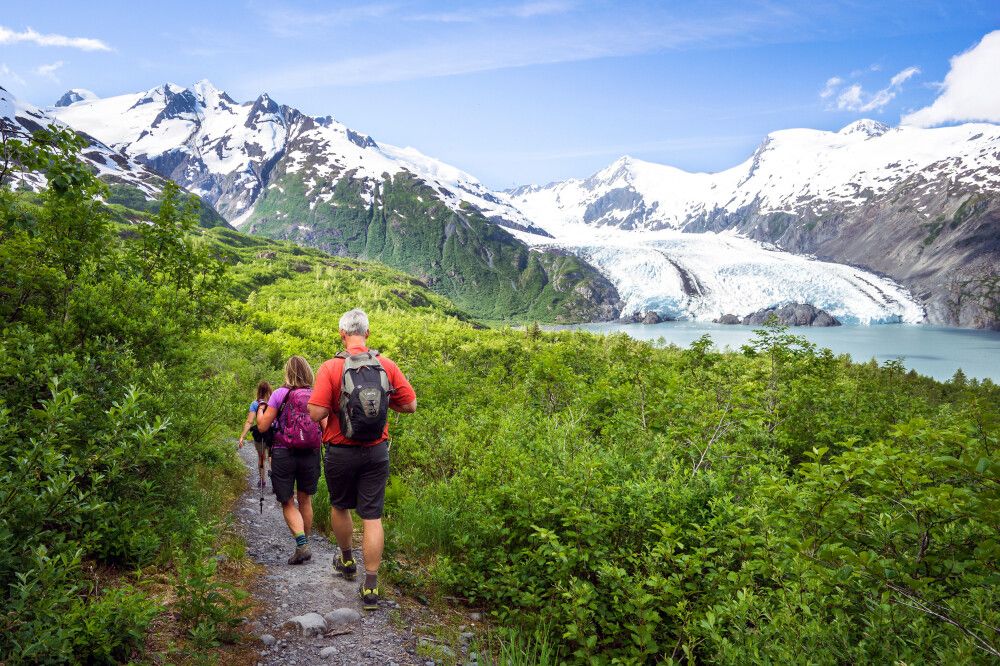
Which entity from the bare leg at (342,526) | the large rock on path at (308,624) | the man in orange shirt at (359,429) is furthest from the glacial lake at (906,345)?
the large rock on path at (308,624)

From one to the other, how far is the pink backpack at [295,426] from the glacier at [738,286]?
436ft

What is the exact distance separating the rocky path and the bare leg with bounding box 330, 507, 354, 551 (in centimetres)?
47

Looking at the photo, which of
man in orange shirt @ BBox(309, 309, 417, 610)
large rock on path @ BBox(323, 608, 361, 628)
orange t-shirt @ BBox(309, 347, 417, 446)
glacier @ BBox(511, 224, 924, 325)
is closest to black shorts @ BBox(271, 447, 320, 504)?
man in orange shirt @ BBox(309, 309, 417, 610)

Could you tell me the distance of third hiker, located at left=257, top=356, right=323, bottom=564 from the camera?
21.5ft

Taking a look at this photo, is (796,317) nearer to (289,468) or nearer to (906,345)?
(906,345)

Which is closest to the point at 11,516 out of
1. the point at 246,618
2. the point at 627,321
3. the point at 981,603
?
the point at 246,618

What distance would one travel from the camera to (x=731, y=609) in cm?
382

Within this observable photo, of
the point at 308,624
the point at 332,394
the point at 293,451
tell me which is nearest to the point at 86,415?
the point at 332,394

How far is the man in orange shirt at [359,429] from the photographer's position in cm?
529

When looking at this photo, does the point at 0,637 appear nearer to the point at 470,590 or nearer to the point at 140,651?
the point at 140,651

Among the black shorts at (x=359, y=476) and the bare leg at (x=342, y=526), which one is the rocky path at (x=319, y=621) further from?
the black shorts at (x=359, y=476)

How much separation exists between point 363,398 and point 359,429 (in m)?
0.32

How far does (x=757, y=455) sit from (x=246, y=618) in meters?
6.10

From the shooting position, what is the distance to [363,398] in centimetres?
523
